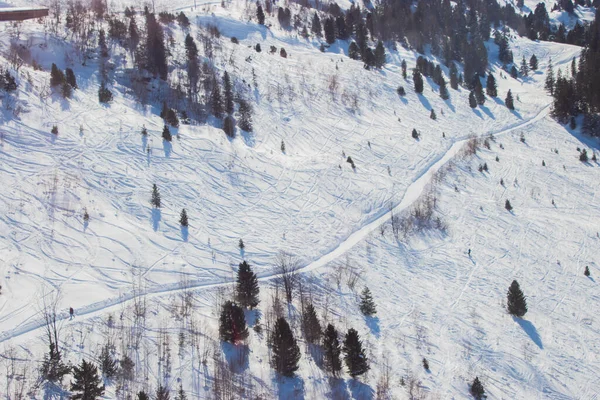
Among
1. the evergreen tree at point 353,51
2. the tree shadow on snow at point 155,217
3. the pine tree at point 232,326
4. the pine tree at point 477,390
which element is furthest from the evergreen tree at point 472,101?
the pine tree at point 232,326

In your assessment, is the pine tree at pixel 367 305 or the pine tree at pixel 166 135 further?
the pine tree at pixel 166 135

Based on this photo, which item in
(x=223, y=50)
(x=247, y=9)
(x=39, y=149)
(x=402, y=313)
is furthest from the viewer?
(x=247, y=9)

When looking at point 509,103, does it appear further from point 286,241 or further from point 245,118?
point 286,241

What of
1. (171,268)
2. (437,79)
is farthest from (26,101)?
(437,79)

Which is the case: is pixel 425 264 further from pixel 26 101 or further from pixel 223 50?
pixel 223 50

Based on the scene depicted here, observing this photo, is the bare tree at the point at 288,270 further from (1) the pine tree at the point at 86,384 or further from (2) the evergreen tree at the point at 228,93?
(2) the evergreen tree at the point at 228,93

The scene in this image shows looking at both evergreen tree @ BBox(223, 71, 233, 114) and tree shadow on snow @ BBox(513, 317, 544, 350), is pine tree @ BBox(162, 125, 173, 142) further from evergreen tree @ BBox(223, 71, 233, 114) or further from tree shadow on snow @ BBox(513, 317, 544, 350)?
tree shadow on snow @ BBox(513, 317, 544, 350)
